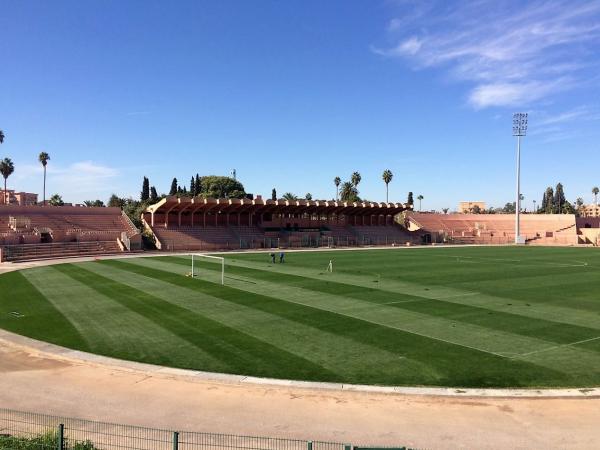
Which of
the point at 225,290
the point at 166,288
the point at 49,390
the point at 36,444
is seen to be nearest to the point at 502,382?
the point at 36,444

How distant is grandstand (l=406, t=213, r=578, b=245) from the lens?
107 metres

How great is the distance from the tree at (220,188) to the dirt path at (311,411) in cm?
12787

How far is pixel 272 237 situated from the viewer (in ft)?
289

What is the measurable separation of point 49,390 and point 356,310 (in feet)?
50.8

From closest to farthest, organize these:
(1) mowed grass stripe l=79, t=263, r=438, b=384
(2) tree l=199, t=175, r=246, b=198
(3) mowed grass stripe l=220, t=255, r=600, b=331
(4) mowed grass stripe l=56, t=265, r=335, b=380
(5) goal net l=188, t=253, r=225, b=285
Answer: (1) mowed grass stripe l=79, t=263, r=438, b=384 < (4) mowed grass stripe l=56, t=265, r=335, b=380 < (3) mowed grass stripe l=220, t=255, r=600, b=331 < (5) goal net l=188, t=253, r=225, b=285 < (2) tree l=199, t=175, r=246, b=198

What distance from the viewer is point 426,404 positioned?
507 inches

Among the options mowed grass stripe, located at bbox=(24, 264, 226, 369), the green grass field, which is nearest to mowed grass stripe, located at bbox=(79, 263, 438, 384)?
the green grass field

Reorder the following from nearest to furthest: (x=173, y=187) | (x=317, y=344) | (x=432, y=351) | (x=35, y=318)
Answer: (x=432, y=351)
(x=317, y=344)
(x=35, y=318)
(x=173, y=187)

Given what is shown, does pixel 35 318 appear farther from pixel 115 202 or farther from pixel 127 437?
pixel 115 202

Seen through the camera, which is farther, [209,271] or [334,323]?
[209,271]

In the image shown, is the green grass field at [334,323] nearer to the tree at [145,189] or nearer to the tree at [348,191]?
the tree at [145,189]

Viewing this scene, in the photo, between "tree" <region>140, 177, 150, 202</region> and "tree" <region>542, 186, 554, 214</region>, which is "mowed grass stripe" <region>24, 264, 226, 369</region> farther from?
"tree" <region>542, 186, 554, 214</region>

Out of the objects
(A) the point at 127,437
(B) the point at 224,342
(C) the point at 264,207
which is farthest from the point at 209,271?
(C) the point at 264,207

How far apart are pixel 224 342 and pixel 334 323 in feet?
18.7
